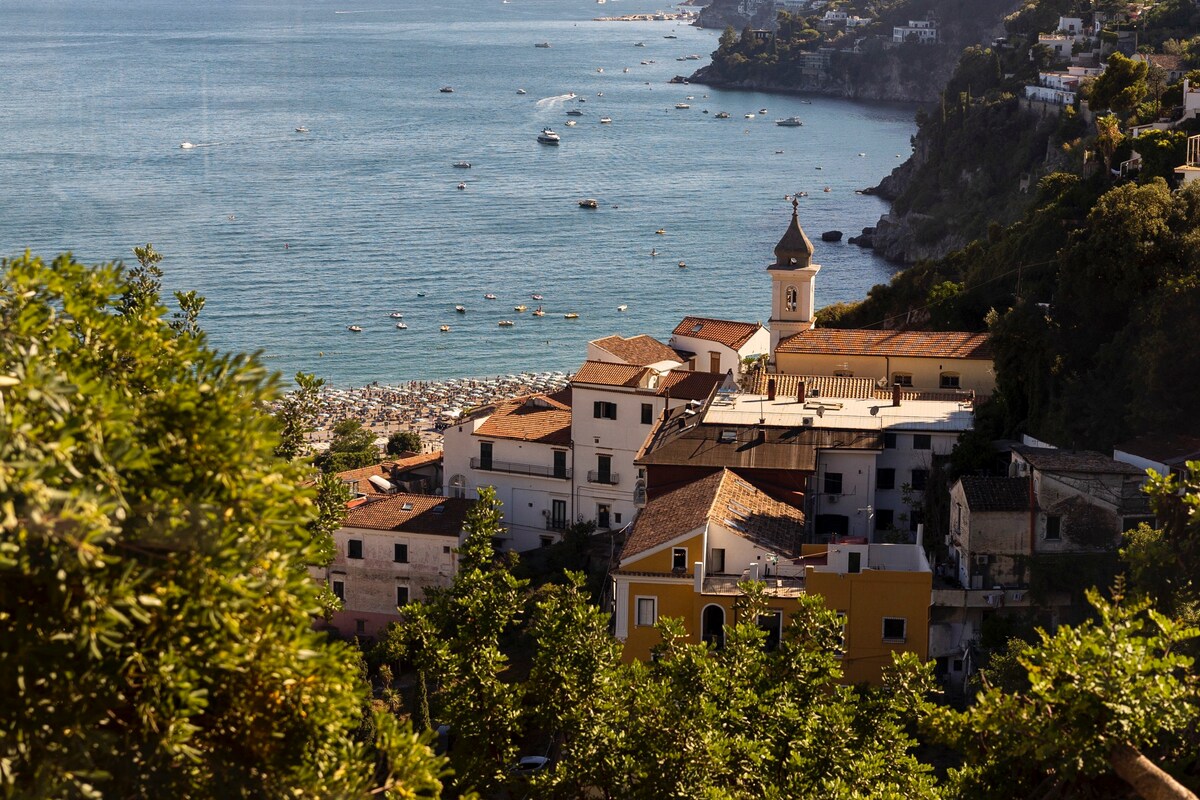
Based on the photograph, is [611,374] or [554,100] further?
[554,100]

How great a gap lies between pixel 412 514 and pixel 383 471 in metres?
4.82

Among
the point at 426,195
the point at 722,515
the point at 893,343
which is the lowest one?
the point at 426,195

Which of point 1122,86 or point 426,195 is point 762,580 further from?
point 426,195

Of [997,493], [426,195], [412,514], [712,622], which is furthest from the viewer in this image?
[426,195]

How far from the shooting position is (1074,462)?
22.9 meters

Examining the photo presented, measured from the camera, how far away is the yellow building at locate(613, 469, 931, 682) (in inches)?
829

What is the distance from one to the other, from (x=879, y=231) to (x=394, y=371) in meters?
28.4

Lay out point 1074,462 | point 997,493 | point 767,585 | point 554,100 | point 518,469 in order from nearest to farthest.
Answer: point 767,585
point 997,493
point 1074,462
point 518,469
point 554,100

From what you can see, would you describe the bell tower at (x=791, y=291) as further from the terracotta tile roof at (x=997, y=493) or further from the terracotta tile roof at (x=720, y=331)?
the terracotta tile roof at (x=997, y=493)

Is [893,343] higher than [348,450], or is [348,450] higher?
[893,343]

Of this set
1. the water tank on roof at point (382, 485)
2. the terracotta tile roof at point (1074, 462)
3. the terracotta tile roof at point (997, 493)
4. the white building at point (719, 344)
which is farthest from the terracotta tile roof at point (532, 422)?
the terracotta tile roof at point (997, 493)

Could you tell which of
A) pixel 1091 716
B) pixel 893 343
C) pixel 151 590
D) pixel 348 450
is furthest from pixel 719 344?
pixel 151 590

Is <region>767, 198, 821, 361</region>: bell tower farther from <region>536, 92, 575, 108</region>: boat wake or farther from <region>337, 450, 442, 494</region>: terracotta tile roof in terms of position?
<region>536, 92, 575, 108</region>: boat wake

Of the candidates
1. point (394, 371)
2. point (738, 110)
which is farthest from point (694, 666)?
point (738, 110)
